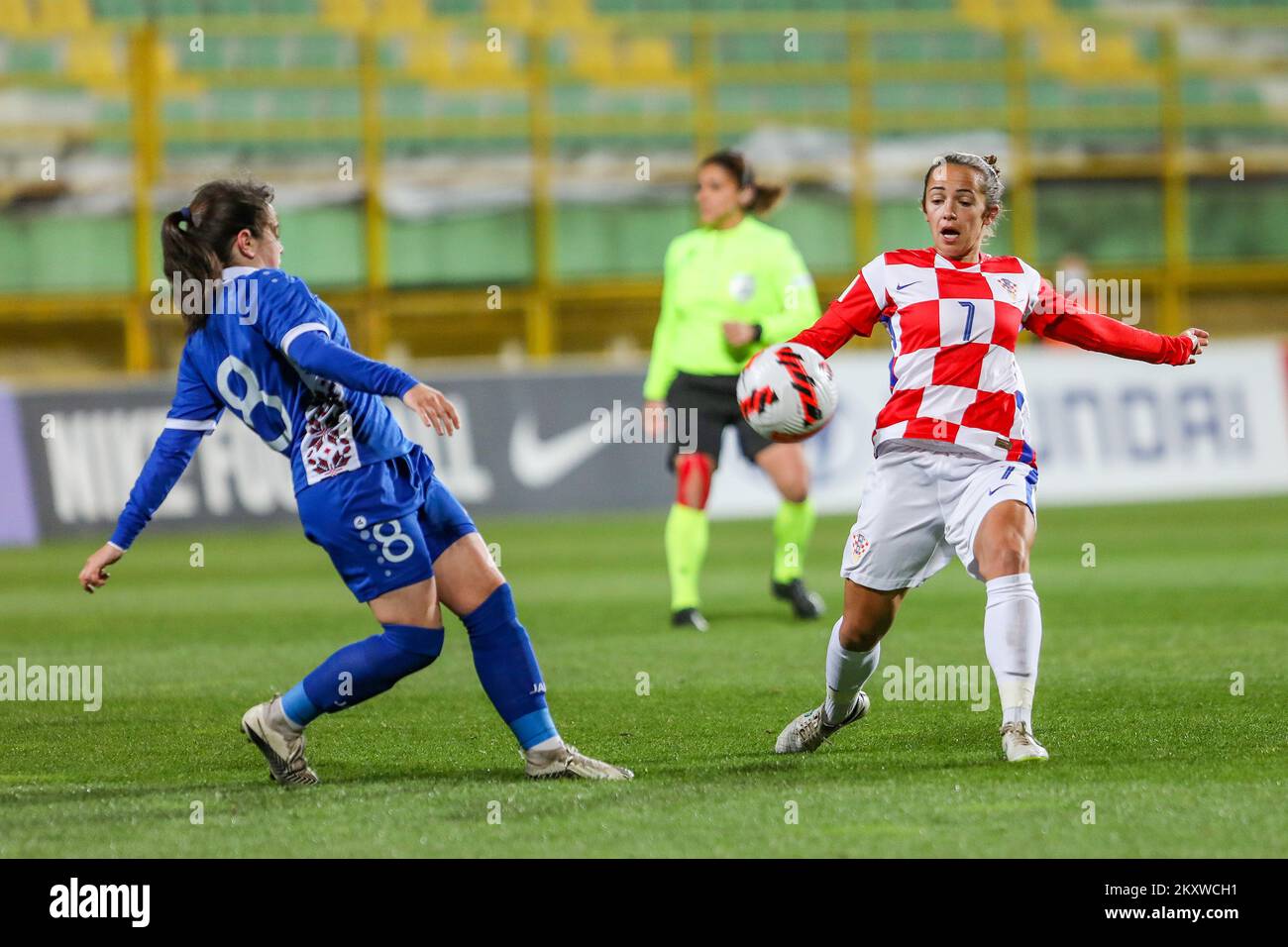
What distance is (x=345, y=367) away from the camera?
15.9 ft

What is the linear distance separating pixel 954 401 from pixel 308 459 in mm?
1888

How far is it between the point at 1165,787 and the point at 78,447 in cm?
1224

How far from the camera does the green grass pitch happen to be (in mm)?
4691

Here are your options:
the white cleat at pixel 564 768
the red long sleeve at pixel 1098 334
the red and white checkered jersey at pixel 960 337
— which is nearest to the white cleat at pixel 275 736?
the white cleat at pixel 564 768

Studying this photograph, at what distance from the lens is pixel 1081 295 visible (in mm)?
18859

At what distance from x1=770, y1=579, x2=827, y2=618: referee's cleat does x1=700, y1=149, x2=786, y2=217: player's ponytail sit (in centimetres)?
196

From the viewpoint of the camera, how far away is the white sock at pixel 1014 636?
17.9ft

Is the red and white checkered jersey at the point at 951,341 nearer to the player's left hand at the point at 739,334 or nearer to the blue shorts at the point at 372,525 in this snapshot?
the blue shorts at the point at 372,525

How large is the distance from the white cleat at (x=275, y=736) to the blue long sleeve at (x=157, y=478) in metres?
0.61

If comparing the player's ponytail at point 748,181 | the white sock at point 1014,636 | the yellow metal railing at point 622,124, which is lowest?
the white sock at point 1014,636

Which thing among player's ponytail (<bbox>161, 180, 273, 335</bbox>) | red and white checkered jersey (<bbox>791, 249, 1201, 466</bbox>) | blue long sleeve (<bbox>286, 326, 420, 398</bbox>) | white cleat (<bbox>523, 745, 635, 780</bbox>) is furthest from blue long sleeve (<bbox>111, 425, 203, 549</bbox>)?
red and white checkered jersey (<bbox>791, 249, 1201, 466</bbox>)

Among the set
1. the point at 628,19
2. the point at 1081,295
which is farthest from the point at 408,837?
the point at 628,19

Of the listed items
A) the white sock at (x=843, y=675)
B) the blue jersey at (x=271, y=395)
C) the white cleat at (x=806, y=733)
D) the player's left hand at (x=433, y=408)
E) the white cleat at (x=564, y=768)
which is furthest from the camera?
the white cleat at (x=806, y=733)

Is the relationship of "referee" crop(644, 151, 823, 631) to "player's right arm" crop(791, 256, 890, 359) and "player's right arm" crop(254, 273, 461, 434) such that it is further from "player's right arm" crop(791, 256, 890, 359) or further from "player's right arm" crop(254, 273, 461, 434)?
"player's right arm" crop(254, 273, 461, 434)
